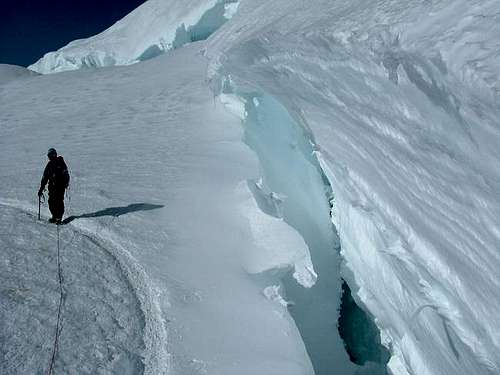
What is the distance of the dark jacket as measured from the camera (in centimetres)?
485

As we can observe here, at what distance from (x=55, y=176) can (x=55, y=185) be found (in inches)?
3.7

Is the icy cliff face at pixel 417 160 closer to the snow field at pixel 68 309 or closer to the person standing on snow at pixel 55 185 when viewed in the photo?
the snow field at pixel 68 309

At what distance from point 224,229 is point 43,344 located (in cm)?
241

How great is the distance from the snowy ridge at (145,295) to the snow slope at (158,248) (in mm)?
10

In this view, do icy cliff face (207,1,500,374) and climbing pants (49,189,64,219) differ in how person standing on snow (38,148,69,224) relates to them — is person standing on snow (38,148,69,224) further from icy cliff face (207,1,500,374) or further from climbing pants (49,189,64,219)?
icy cliff face (207,1,500,374)

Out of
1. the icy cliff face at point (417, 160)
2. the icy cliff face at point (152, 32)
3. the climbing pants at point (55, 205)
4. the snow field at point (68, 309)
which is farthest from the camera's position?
the icy cliff face at point (152, 32)

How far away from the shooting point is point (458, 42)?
3.23 m

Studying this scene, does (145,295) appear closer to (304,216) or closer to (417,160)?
(417,160)

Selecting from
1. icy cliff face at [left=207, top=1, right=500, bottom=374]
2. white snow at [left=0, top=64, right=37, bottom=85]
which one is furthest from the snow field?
white snow at [left=0, top=64, right=37, bottom=85]

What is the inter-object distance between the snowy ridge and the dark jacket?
0.41m

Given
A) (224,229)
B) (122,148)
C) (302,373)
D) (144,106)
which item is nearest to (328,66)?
(224,229)

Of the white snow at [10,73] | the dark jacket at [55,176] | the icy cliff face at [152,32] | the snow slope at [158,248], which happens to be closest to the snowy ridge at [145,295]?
the snow slope at [158,248]

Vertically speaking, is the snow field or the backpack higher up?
the backpack

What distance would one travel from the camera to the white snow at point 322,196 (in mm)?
3363
